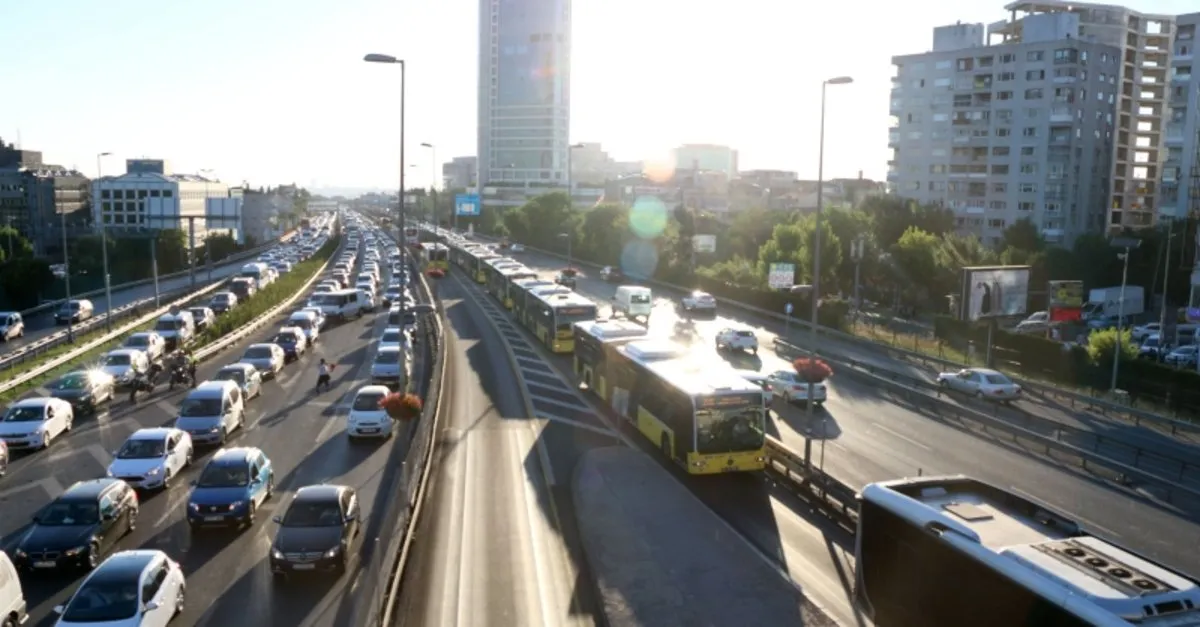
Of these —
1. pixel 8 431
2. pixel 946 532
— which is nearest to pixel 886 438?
pixel 946 532

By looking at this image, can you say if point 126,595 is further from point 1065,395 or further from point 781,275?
point 781,275

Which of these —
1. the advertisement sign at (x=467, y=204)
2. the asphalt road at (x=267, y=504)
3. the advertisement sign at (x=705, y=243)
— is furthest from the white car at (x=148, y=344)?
the advertisement sign at (x=467, y=204)

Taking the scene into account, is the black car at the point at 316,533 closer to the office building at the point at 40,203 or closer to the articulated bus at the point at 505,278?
the articulated bus at the point at 505,278

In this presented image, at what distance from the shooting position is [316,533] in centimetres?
1645

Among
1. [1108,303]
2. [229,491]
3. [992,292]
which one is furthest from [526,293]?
[1108,303]

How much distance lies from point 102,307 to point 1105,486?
62112mm

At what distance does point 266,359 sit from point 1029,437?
2733 centimetres

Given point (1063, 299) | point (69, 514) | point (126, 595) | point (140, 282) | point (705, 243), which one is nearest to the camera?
point (126, 595)

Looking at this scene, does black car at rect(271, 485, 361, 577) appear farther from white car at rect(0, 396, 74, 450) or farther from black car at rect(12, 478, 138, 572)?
white car at rect(0, 396, 74, 450)

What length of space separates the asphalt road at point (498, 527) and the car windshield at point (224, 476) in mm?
3816

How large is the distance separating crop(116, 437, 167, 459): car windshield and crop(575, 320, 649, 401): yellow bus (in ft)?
43.2

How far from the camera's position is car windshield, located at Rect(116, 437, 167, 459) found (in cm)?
2173

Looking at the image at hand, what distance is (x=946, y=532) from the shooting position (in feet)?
37.4

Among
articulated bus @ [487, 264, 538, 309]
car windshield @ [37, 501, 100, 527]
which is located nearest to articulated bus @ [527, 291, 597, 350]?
articulated bus @ [487, 264, 538, 309]
